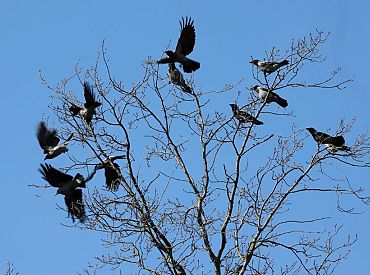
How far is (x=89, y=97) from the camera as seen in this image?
13305 mm

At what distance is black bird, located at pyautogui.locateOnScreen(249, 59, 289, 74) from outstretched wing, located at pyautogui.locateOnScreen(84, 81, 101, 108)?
6.39 feet

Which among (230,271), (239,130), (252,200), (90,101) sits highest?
(90,101)

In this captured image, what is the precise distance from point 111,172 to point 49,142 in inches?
101

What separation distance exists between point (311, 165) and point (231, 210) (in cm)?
101

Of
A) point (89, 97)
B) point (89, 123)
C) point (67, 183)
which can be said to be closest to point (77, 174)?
point (67, 183)

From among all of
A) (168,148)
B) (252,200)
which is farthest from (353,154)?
(168,148)

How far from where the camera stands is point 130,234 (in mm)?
11336

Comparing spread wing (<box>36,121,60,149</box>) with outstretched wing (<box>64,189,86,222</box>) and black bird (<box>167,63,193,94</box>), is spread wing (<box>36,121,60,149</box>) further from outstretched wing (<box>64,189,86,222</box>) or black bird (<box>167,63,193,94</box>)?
black bird (<box>167,63,193,94</box>)

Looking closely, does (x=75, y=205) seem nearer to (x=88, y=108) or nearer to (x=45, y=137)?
(x=88, y=108)

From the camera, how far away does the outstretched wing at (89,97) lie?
12.6 metres

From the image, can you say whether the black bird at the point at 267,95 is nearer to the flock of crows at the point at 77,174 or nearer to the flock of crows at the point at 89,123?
the flock of crows at the point at 89,123

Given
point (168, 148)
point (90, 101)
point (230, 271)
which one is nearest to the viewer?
point (230, 271)

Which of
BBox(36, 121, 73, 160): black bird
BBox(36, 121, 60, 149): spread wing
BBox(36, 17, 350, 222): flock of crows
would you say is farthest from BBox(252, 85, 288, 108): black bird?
BBox(36, 121, 60, 149): spread wing

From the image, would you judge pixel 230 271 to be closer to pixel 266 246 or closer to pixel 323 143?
pixel 266 246
